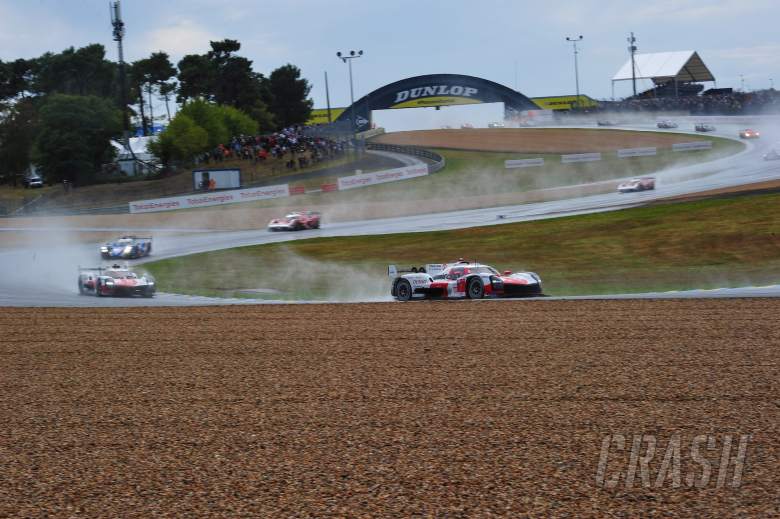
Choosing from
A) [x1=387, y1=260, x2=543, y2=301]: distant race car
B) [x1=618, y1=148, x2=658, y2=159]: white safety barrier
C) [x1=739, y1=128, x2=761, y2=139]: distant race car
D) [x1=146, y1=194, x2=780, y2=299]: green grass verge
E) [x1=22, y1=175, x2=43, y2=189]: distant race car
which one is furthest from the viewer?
[x1=22, y1=175, x2=43, y2=189]: distant race car

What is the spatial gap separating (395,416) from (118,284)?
59.9 feet

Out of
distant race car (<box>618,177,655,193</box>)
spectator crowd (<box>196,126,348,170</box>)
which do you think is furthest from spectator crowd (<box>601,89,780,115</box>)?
distant race car (<box>618,177,655,193</box>)

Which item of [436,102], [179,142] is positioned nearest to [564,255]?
[179,142]

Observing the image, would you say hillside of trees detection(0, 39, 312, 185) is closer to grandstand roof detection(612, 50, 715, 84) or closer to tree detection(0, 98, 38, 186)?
tree detection(0, 98, 38, 186)

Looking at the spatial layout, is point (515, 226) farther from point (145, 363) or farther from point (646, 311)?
point (145, 363)

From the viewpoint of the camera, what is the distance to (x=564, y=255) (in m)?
31.5

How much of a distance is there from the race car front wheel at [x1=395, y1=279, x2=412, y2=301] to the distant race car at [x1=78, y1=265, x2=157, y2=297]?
8636mm

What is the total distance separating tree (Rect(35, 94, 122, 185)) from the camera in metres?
82.1

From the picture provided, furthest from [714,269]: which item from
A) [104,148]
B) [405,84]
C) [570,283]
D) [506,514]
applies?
[405,84]

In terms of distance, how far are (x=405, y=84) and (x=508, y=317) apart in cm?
9329

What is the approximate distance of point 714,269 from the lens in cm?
2594

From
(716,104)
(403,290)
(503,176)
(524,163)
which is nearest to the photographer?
(403,290)

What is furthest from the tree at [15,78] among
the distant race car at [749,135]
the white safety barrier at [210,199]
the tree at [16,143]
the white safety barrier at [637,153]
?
the distant race car at [749,135]

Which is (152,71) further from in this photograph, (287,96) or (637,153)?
(637,153)
